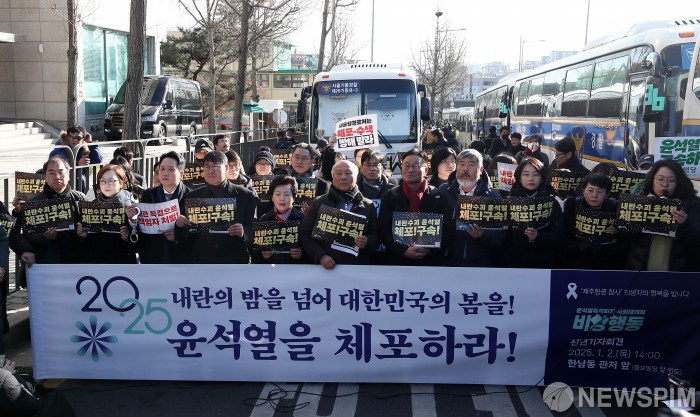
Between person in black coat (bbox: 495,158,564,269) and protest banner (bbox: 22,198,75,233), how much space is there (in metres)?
3.86

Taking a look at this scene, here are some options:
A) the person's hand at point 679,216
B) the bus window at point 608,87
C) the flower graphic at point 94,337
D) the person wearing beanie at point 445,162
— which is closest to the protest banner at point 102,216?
the flower graphic at point 94,337

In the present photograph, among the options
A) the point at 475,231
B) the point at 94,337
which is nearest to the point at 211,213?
the point at 94,337

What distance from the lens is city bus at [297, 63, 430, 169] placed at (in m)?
15.5

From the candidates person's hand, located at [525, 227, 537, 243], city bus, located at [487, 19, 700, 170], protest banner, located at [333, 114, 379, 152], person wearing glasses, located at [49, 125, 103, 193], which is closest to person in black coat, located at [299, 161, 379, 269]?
person's hand, located at [525, 227, 537, 243]

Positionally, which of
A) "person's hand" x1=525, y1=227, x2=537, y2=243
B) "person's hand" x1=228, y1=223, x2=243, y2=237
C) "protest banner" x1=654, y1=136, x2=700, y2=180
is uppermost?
"protest banner" x1=654, y1=136, x2=700, y2=180

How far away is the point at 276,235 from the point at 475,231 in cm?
169

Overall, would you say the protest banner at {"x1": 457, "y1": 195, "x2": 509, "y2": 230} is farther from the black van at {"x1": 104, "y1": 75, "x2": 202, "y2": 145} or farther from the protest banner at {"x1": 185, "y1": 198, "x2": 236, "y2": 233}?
the black van at {"x1": 104, "y1": 75, "x2": 202, "y2": 145}

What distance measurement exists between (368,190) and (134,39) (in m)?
7.95

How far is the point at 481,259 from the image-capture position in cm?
623

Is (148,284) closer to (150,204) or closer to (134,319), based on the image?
(134,319)

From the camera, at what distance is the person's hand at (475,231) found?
5.91m

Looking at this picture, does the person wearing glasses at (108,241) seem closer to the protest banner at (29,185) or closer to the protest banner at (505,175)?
the protest banner at (29,185)

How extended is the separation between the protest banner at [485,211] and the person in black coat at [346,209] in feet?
2.63

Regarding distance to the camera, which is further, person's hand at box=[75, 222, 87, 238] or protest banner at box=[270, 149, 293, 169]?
protest banner at box=[270, 149, 293, 169]
